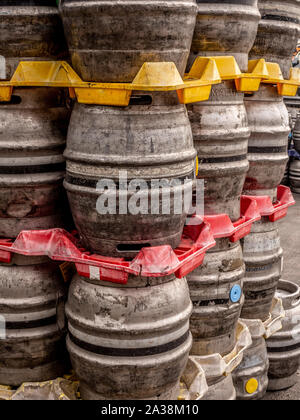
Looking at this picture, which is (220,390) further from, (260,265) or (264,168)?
(264,168)

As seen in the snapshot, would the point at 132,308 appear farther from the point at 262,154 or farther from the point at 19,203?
the point at 262,154

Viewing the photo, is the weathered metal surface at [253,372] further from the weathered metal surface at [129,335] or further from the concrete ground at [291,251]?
the weathered metal surface at [129,335]

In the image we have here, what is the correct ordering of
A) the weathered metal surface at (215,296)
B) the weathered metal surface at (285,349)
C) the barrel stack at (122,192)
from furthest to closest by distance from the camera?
1. the weathered metal surface at (285,349)
2. the weathered metal surface at (215,296)
3. the barrel stack at (122,192)

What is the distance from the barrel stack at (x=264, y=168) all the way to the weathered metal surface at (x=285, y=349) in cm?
30

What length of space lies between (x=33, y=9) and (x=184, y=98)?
0.83 metres

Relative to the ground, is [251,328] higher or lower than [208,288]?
lower

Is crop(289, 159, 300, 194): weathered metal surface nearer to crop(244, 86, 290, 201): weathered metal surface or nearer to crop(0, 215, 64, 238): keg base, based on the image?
crop(244, 86, 290, 201): weathered metal surface

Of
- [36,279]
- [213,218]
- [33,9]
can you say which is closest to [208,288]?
[213,218]

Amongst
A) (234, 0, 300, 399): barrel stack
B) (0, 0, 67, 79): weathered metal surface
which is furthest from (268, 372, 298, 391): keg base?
(0, 0, 67, 79): weathered metal surface

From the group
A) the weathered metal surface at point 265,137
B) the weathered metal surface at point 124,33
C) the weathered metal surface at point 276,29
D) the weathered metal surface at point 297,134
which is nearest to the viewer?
the weathered metal surface at point 124,33

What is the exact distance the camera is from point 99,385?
91.9 inches

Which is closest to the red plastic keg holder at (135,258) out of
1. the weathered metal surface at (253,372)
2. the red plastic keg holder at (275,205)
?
the red plastic keg holder at (275,205)

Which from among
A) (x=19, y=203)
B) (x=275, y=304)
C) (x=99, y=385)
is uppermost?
(x=19, y=203)

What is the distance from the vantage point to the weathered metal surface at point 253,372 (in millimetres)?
3547
